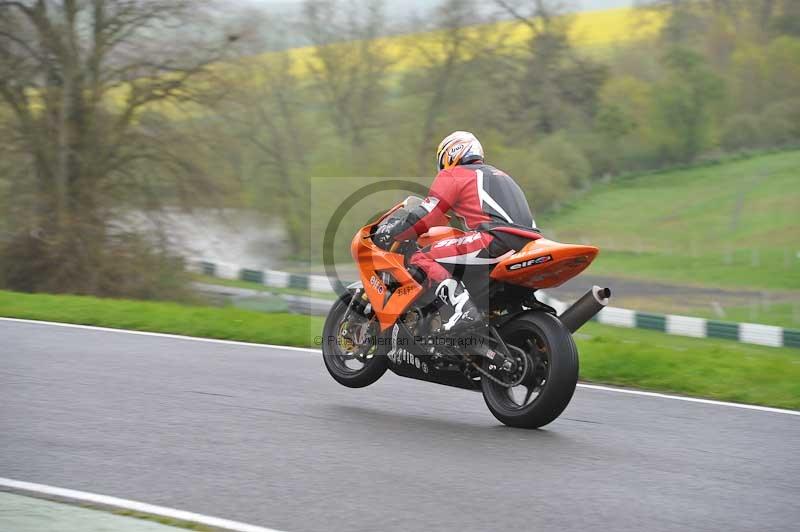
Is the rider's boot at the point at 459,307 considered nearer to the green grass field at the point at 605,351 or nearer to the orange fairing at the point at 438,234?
the orange fairing at the point at 438,234

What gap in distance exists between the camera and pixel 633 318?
20.9m

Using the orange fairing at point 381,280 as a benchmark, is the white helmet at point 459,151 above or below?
above

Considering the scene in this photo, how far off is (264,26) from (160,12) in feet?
11.5

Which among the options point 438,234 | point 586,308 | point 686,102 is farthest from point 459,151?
point 686,102

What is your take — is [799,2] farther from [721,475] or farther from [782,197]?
[721,475]

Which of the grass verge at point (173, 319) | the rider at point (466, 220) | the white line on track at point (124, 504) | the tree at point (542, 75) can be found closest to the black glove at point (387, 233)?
the rider at point (466, 220)

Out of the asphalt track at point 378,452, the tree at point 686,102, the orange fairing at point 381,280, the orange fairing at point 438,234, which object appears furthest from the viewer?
the tree at point 686,102

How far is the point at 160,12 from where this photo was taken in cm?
2322

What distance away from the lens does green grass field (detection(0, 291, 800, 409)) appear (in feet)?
28.2

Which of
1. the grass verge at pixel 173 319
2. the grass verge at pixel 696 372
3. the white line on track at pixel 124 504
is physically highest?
the grass verge at pixel 173 319

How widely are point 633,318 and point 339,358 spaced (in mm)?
13963

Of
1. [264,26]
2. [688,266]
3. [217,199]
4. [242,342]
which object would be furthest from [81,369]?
[688,266]

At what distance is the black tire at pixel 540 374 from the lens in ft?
20.9

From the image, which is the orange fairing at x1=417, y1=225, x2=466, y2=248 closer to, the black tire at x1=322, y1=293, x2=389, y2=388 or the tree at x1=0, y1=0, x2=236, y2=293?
the black tire at x1=322, y1=293, x2=389, y2=388
